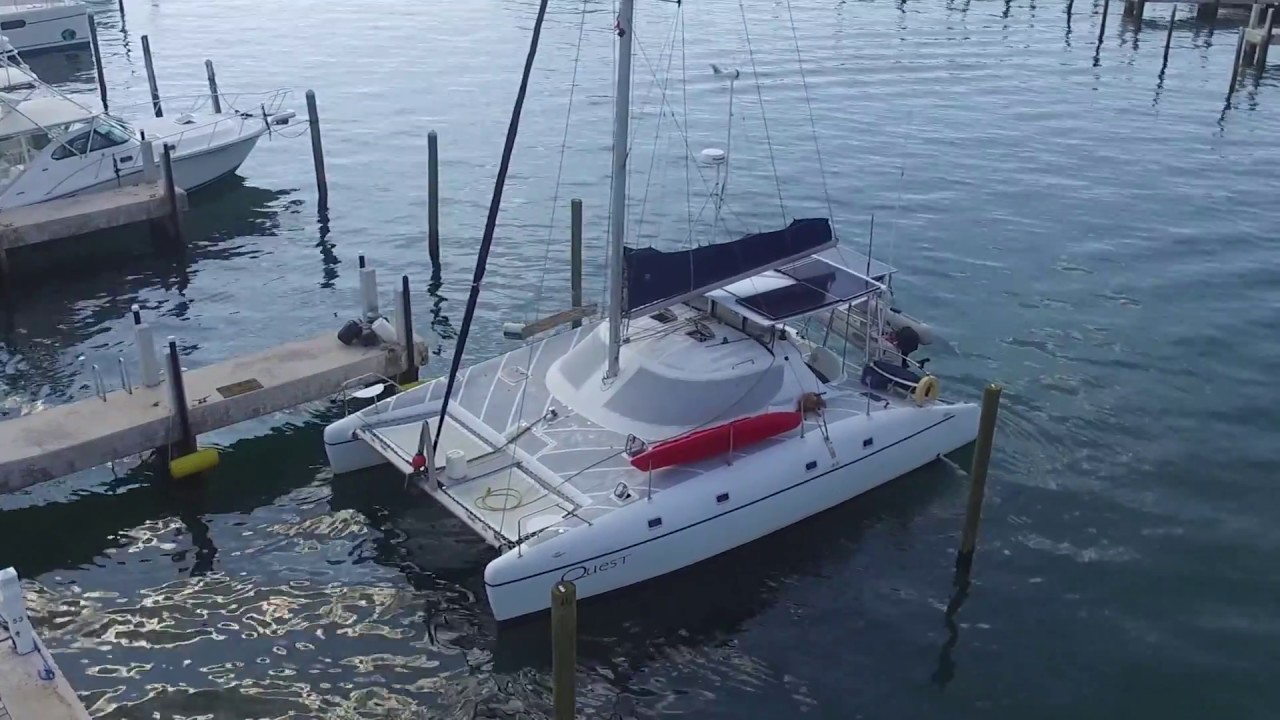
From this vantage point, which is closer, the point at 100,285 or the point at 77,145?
the point at 100,285

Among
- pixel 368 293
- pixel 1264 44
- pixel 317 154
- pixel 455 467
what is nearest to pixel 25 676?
pixel 455 467

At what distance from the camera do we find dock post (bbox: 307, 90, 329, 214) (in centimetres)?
3262

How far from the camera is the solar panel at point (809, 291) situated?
19.4m

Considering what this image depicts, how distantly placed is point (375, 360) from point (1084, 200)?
22579 millimetres

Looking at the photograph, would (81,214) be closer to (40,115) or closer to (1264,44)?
(40,115)

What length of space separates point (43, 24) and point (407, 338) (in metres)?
41.1

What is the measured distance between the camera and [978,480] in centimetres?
1708

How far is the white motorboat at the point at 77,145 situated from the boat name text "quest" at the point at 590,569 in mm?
19836

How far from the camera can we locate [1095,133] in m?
40.9

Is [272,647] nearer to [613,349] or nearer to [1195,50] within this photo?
[613,349]

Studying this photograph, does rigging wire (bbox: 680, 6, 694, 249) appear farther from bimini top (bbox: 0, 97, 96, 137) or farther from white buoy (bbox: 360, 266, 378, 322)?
bimini top (bbox: 0, 97, 96, 137)

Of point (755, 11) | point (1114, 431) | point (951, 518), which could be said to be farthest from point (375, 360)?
point (755, 11)

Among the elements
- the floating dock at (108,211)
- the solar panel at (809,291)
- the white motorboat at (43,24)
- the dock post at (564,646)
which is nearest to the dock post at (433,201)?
the floating dock at (108,211)

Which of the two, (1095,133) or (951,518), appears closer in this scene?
(951,518)
